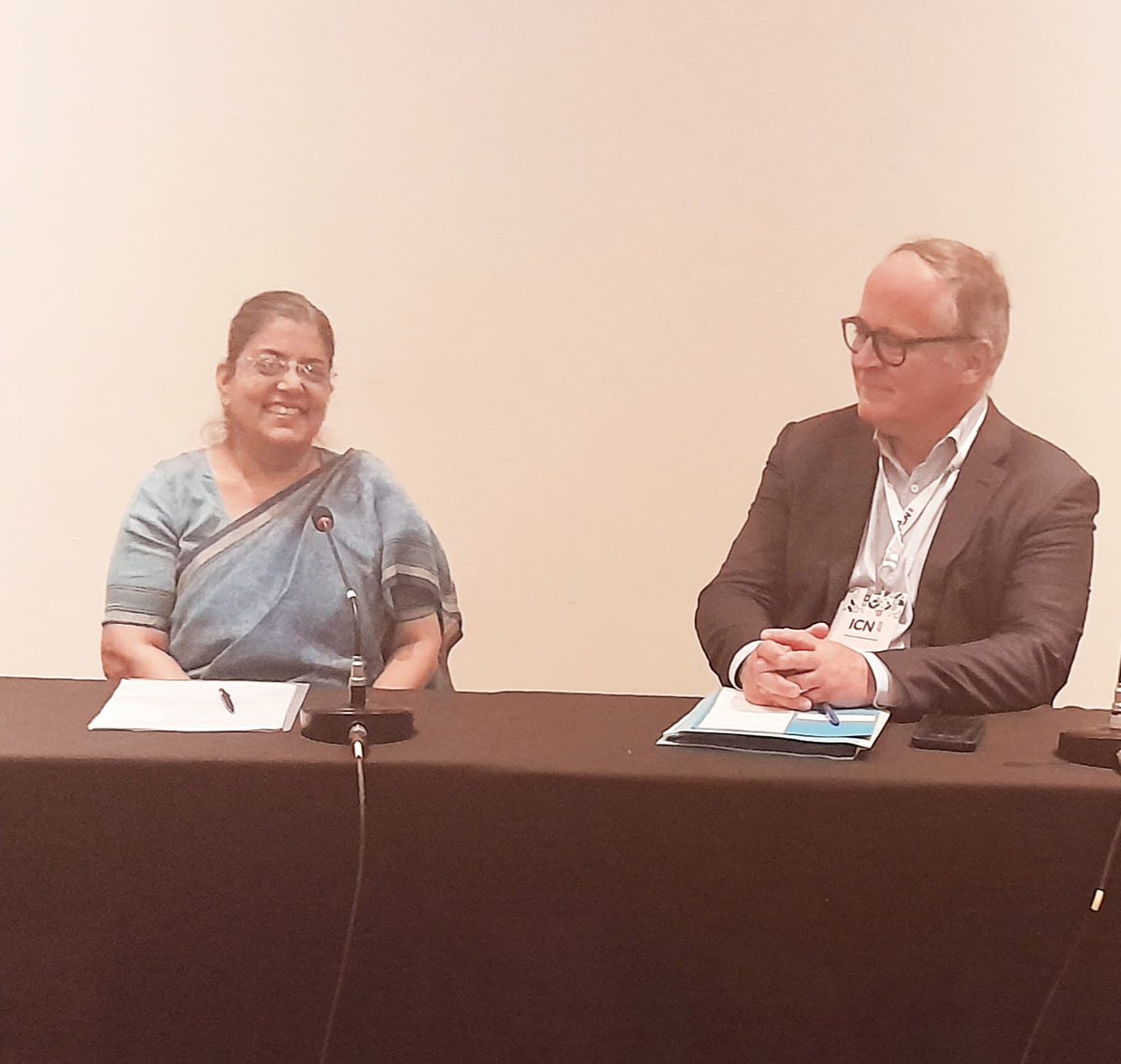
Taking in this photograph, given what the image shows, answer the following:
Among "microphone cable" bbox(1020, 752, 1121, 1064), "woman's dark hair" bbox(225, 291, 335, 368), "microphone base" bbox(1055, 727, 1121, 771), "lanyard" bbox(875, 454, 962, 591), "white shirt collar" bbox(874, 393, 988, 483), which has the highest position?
"woman's dark hair" bbox(225, 291, 335, 368)

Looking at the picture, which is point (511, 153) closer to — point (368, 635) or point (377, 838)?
point (368, 635)

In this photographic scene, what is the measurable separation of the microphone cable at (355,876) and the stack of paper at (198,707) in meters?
0.13

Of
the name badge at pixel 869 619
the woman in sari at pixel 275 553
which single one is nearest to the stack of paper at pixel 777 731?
the name badge at pixel 869 619

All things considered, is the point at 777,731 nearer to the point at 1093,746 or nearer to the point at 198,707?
the point at 1093,746

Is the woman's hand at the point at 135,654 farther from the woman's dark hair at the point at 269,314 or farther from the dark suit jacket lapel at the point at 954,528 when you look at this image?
the dark suit jacket lapel at the point at 954,528

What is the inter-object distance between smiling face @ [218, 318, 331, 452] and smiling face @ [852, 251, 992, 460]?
0.93 m

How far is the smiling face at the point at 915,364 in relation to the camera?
203 cm

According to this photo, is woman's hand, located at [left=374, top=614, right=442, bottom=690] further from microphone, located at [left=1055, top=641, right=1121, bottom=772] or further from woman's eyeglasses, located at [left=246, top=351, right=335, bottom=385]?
microphone, located at [left=1055, top=641, right=1121, bottom=772]

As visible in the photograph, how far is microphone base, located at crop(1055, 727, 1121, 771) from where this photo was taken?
138 cm

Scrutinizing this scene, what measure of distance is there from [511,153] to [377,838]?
3.98 ft

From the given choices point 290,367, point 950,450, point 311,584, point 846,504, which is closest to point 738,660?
point 846,504

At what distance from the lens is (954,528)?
1.90 m

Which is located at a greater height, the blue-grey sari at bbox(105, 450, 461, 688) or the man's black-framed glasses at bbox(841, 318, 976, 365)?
the man's black-framed glasses at bbox(841, 318, 976, 365)

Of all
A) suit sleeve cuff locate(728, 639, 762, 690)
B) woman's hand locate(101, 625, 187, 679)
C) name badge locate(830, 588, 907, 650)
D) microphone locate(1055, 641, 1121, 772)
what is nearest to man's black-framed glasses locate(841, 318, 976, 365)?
name badge locate(830, 588, 907, 650)
